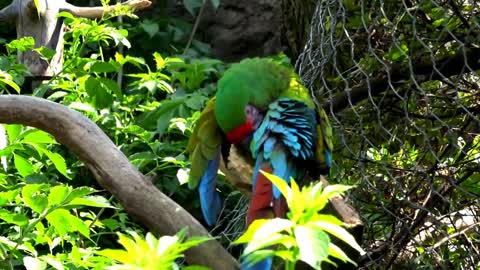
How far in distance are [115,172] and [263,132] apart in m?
0.26

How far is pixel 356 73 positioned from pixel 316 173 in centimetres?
32

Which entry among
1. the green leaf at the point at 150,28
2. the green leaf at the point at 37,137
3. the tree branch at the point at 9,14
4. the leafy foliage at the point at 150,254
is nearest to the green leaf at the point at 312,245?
the leafy foliage at the point at 150,254

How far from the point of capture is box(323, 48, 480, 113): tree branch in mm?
1602

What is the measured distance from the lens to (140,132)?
2.52m

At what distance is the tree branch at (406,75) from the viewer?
1.60 metres

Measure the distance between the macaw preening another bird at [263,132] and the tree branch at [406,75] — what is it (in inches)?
6.1

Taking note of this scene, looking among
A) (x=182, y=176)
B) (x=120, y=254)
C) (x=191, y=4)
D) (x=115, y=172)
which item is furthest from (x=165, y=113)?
(x=120, y=254)

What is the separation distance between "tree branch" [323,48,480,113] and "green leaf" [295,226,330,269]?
796 millimetres

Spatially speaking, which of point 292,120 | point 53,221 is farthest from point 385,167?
point 53,221

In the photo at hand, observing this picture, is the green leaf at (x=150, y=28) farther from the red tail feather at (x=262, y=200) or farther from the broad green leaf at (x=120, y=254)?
the broad green leaf at (x=120, y=254)

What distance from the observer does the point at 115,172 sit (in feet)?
4.68

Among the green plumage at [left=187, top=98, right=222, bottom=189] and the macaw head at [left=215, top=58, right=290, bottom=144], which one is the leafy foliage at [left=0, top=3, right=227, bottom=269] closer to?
the green plumage at [left=187, top=98, right=222, bottom=189]

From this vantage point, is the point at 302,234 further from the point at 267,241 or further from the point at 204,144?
the point at 204,144

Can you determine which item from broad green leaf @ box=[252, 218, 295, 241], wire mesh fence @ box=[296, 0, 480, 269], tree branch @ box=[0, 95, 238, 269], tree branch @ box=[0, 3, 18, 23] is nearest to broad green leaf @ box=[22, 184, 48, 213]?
tree branch @ box=[0, 95, 238, 269]
